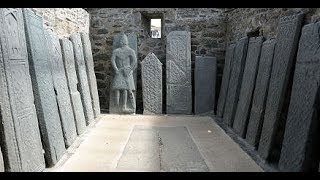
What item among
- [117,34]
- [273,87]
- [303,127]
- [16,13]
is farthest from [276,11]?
[117,34]

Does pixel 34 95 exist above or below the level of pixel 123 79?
above

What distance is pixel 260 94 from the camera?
428cm

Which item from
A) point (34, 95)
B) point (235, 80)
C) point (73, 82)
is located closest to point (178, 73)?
point (235, 80)

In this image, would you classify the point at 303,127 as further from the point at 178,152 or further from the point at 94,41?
the point at 94,41

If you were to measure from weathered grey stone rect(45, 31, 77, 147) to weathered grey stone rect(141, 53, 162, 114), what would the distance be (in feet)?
7.76

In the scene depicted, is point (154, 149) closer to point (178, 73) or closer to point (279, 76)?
point (279, 76)

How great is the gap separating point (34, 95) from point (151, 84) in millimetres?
3615

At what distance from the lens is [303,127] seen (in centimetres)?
297

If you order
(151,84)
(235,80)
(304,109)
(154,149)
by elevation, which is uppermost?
(304,109)

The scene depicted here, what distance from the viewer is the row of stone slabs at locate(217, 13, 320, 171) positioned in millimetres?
2928

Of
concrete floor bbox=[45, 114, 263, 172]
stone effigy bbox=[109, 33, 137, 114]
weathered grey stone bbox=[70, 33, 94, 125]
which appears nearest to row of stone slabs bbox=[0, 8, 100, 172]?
concrete floor bbox=[45, 114, 263, 172]

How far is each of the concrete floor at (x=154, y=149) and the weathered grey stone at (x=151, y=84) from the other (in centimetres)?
90

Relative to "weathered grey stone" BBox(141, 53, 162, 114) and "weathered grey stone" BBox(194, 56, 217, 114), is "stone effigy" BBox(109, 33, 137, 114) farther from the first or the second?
"weathered grey stone" BBox(194, 56, 217, 114)

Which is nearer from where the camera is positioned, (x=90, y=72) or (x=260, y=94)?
(x=260, y=94)
